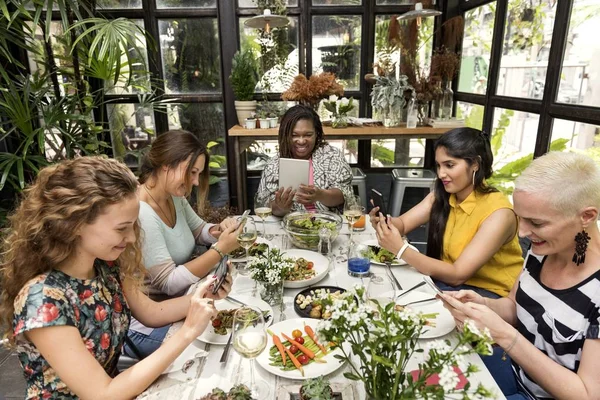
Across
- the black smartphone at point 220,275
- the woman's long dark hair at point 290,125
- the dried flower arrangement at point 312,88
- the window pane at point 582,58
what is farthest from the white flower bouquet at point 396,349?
the dried flower arrangement at point 312,88

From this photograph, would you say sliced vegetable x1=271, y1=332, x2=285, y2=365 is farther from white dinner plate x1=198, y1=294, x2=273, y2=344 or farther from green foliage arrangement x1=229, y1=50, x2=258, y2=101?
green foliage arrangement x1=229, y1=50, x2=258, y2=101

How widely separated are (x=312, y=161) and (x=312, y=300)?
1466mm

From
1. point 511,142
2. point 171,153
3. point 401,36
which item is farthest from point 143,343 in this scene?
point 401,36

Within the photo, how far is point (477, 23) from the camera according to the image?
11.7 feet

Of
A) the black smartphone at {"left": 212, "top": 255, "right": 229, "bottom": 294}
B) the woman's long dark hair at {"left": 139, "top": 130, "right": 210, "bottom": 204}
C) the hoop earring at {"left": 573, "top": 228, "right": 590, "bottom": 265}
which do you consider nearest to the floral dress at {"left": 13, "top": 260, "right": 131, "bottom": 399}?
the black smartphone at {"left": 212, "top": 255, "right": 229, "bottom": 294}

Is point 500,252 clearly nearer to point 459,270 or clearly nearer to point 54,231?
point 459,270

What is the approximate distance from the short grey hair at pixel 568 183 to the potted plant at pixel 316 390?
31.0 inches

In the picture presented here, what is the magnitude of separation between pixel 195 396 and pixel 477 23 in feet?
12.6

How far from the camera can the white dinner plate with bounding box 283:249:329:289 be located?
1421 mm

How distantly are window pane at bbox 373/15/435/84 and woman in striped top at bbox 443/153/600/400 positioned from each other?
3120mm

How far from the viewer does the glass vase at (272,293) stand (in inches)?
51.3

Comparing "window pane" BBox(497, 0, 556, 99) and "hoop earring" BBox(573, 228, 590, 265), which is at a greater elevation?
"window pane" BBox(497, 0, 556, 99)

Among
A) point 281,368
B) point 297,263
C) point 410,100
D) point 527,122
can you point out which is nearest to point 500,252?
point 297,263

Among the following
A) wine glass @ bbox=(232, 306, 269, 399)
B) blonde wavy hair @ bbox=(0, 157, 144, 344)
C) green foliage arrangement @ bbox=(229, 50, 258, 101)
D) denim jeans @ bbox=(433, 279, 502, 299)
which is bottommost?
denim jeans @ bbox=(433, 279, 502, 299)
